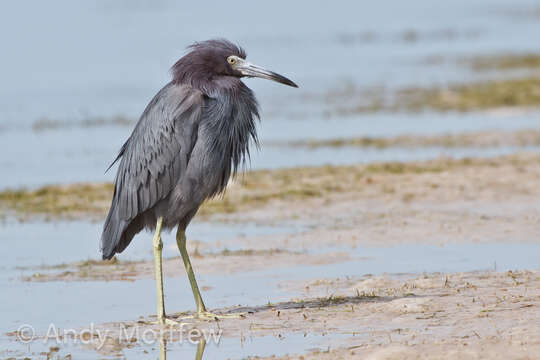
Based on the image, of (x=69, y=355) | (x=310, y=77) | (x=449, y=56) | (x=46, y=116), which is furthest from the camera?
(x=449, y=56)

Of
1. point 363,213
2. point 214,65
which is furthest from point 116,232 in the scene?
point 363,213

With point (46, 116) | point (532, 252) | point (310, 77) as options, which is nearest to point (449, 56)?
point (310, 77)

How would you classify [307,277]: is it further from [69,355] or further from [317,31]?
[317,31]

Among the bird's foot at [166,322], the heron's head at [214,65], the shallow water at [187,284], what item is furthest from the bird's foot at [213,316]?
the heron's head at [214,65]

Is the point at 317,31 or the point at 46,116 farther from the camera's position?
the point at 317,31

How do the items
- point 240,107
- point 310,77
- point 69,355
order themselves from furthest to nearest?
point 310,77 < point 240,107 < point 69,355

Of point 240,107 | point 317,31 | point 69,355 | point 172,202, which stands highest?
point 317,31

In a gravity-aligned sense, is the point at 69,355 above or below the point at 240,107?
below

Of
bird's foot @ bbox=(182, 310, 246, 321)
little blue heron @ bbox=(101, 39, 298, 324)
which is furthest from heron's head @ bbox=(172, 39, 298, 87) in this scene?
bird's foot @ bbox=(182, 310, 246, 321)

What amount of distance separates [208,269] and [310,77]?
1917 centimetres

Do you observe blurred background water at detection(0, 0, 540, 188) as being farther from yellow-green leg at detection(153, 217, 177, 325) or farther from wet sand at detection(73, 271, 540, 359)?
yellow-green leg at detection(153, 217, 177, 325)

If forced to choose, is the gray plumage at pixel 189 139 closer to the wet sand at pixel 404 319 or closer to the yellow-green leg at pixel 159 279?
the yellow-green leg at pixel 159 279

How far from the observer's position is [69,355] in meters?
7.67

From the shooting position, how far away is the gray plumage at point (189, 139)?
859 cm
